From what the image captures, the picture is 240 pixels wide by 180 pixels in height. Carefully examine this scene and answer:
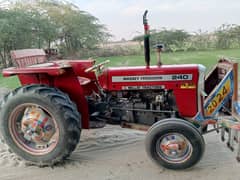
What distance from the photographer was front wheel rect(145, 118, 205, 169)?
2715 mm

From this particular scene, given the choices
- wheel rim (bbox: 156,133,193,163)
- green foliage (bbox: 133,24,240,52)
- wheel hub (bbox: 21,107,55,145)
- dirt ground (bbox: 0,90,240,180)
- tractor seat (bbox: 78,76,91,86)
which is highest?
green foliage (bbox: 133,24,240,52)

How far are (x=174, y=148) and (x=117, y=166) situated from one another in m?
0.65

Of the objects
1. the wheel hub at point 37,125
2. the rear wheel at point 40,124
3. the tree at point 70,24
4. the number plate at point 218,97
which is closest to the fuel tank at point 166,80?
the number plate at point 218,97

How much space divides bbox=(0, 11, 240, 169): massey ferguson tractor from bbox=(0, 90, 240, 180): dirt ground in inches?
4.3

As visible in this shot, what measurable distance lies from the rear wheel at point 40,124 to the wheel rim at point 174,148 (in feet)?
2.88

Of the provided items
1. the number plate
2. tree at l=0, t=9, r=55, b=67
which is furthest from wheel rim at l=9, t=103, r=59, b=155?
tree at l=0, t=9, r=55, b=67

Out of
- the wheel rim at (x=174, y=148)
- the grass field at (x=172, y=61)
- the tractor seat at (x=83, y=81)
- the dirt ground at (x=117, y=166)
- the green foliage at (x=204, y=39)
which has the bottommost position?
the dirt ground at (x=117, y=166)

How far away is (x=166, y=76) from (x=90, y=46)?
37.2ft

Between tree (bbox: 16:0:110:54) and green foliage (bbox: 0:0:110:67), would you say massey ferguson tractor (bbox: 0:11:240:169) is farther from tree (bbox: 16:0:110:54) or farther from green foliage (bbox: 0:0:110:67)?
tree (bbox: 16:0:110:54)

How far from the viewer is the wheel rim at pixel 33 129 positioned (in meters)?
3.03

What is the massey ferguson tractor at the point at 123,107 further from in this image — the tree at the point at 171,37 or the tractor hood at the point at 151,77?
the tree at the point at 171,37

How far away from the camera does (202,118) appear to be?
10.2ft

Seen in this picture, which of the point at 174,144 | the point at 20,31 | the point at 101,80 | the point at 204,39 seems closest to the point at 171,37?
the point at 204,39

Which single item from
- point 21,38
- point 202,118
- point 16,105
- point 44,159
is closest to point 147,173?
point 202,118
